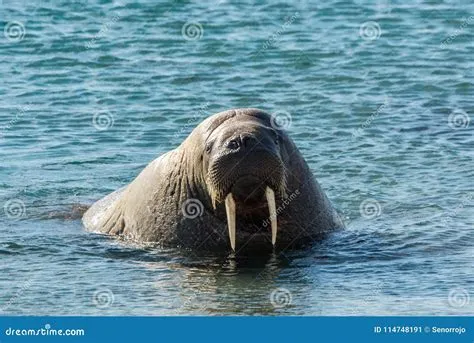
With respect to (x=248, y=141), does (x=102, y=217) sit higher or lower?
lower

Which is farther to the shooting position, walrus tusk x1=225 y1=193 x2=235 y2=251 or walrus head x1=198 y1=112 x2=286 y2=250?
walrus tusk x1=225 y1=193 x2=235 y2=251

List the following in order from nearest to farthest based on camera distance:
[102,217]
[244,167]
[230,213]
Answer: [244,167] → [230,213] → [102,217]

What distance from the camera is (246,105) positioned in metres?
18.6

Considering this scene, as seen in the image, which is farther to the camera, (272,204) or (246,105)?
(246,105)

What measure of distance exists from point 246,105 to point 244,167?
7475mm

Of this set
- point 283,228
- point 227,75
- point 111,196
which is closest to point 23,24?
point 227,75

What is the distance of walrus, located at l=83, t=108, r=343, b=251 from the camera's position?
1134 centimetres

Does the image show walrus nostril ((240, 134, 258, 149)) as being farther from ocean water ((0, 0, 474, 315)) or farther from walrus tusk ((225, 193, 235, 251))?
ocean water ((0, 0, 474, 315))

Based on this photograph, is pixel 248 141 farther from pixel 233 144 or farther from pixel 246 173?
pixel 246 173

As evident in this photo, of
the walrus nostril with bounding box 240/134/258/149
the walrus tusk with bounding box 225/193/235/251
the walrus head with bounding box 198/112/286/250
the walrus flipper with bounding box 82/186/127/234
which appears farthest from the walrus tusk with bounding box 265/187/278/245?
the walrus flipper with bounding box 82/186/127/234

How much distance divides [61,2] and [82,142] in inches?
336

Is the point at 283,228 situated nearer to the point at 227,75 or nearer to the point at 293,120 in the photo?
the point at 293,120

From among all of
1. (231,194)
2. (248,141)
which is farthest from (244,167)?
(231,194)

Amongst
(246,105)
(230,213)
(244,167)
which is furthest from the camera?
(246,105)
